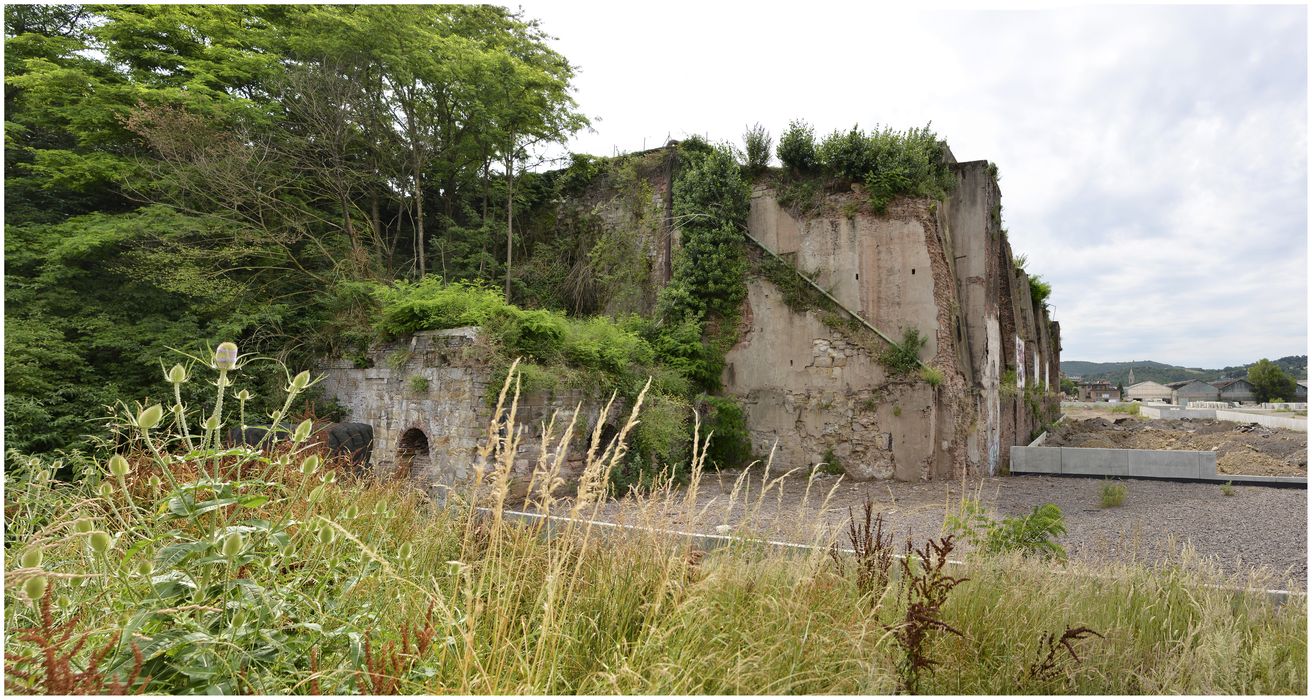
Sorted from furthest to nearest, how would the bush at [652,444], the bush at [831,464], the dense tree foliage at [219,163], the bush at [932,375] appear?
1. the bush at [831,464]
2. the bush at [932,375]
3. the dense tree foliage at [219,163]
4. the bush at [652,444]

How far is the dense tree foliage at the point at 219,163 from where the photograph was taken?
10.6 metres

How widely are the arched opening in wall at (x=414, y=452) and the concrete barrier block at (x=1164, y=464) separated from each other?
Answer: 11.5 metres

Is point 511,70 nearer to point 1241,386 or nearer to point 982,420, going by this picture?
point 982,420

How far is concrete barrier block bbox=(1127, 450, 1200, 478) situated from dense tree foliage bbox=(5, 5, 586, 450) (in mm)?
12320

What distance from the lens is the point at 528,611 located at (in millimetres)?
2877

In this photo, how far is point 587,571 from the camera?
3076mm

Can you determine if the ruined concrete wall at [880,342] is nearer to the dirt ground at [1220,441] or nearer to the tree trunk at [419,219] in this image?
the dirt ground at [1220,441]

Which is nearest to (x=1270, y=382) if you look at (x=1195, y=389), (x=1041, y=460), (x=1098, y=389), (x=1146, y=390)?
(x=1146, y=390)

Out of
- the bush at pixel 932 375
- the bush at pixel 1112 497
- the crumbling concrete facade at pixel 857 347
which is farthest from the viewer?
the crumbling concrete facade at pixel 857 347

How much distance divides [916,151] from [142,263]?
1324cm

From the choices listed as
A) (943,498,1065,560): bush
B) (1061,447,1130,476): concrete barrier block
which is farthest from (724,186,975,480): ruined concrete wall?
(943,498,1065,560): bush

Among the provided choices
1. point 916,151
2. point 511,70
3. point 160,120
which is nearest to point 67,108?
point 160,120

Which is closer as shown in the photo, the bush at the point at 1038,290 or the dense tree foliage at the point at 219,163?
the dense tree foliage at the point at 219,163

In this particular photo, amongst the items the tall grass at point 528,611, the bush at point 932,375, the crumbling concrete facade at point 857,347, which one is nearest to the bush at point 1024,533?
the tall grass at point 528,611
